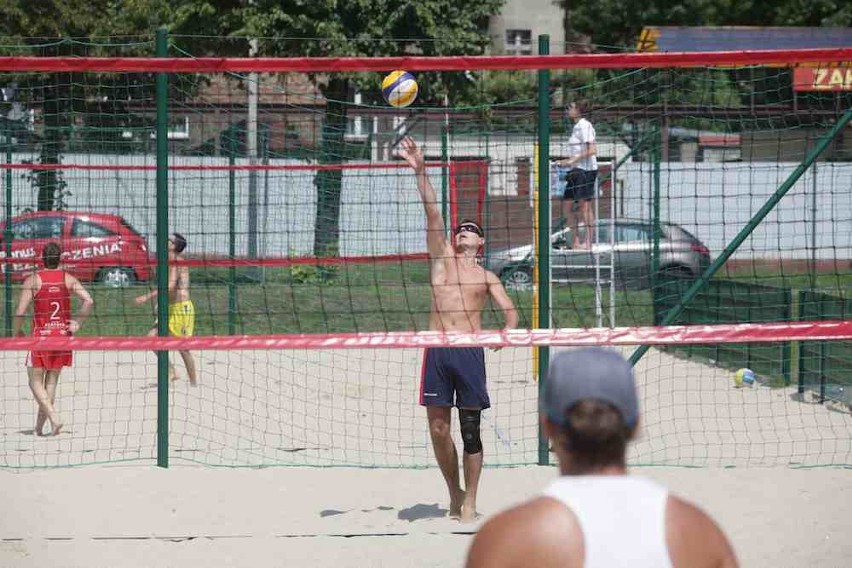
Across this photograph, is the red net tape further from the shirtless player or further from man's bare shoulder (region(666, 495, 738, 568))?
man's bare shoulder (region(666, 495, 738, 568))

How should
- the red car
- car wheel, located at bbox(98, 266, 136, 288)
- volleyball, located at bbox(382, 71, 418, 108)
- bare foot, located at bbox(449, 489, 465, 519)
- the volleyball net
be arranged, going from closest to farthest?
the volleyball net → bare foot, located at bbox(449, 489, 465, 519) → volleyball, located at bbox(382, 71, 418, 108) → the red car → car wheel, located at bbox(98, 266, 136, 288)

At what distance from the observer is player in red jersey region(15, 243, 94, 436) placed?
29.2 ft

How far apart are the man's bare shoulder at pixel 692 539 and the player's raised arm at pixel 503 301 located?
408cm

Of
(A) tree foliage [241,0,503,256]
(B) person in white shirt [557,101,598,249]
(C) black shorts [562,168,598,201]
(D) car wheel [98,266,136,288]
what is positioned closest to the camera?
(B) person in white shirt [557,101,598,249]

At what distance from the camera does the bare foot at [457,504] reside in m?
6.61

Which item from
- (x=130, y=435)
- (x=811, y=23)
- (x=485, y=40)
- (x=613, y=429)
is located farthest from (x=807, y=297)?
(x=811, y=23)

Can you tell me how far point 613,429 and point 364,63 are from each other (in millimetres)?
3817

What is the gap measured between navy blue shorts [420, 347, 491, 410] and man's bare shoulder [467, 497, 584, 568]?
4269 mm

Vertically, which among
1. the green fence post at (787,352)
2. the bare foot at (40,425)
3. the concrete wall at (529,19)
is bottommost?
the bare foot at (40,425)

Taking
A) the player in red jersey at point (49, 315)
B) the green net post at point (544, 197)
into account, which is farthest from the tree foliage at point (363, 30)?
the green net post at point (544, 197)

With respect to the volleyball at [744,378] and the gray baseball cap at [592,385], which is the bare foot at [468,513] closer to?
the gray baseball cap at [592,385]

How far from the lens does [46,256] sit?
9117 millimetres

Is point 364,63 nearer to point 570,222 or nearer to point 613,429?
point 613,429

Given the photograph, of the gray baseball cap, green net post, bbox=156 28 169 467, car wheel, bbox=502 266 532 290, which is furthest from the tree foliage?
the gray baseball cap
